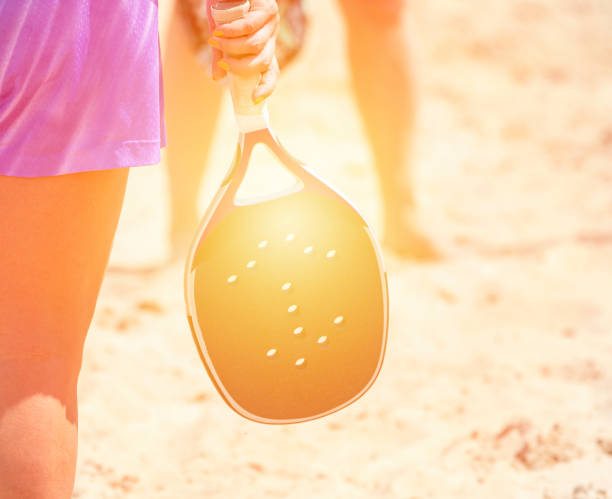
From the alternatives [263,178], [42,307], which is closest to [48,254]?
[42,307]

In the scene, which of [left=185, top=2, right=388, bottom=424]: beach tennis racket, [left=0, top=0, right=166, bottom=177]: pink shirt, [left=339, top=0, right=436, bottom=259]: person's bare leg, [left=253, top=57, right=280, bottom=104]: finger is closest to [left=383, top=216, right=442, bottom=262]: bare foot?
[left=339, top=0, right=436, bottom=259]: person's bare leg

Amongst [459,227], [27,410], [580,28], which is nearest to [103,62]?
[27,410]

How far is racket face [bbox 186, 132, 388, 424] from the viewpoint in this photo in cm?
86

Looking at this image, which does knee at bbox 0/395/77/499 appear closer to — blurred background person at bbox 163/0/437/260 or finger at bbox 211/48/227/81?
finger at bbox 211/48/227/81

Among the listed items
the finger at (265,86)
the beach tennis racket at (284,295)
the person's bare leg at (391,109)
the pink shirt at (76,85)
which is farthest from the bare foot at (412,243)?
the pink shirt at (76,85)

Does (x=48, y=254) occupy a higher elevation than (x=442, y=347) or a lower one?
higher

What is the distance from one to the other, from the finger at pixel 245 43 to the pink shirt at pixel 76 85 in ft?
0.23

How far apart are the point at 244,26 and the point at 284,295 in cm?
29

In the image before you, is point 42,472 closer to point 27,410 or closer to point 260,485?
point 27,410

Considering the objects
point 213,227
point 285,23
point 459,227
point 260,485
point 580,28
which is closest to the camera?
point 213,227

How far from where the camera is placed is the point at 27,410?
73 centimetres

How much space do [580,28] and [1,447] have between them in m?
3.77

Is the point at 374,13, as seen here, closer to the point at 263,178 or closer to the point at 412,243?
the point at 412,243

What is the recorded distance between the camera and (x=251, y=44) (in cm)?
78
